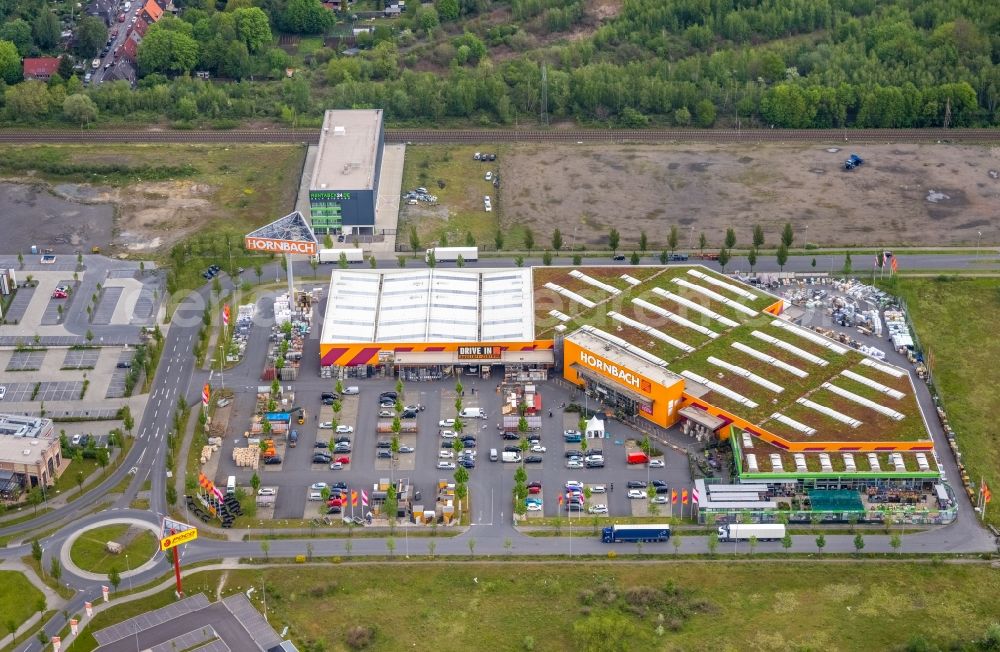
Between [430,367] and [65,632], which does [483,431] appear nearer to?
[430,367]

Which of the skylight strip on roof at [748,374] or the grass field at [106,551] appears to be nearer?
the grass field at [106,551]

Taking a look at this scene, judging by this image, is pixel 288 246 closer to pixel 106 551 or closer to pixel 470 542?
pixel 106 551

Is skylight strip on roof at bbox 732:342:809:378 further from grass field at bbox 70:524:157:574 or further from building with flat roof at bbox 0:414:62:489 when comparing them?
building with flat roof at bbox 0:414:62:489

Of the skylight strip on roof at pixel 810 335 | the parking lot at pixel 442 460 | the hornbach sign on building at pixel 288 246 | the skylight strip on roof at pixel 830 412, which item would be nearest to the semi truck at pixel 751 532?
the parking lot at pixel 442 460

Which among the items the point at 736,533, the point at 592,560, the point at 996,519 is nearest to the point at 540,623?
the point at 592,560

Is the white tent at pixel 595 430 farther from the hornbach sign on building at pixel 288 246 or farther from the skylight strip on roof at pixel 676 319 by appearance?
the hornbach sign on building at pixel 288 246
